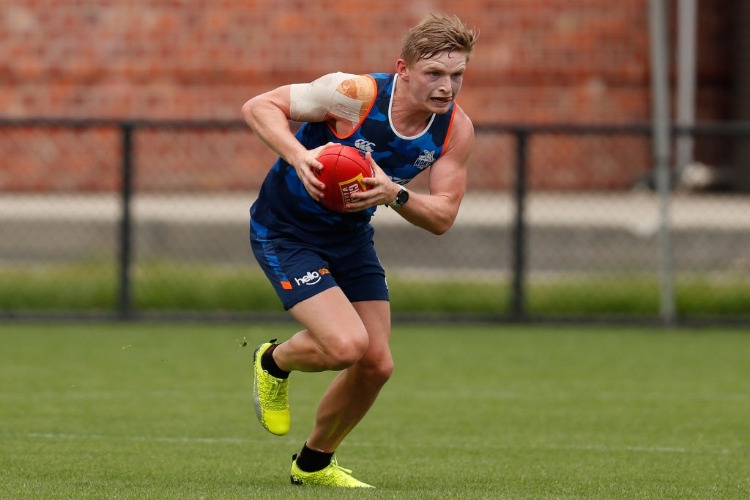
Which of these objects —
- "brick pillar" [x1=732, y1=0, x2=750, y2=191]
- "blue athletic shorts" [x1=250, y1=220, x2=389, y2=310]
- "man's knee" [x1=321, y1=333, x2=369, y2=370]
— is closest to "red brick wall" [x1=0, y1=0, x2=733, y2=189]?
"brick pillar" [x1=732, y1=0, x2=750, y2=191]

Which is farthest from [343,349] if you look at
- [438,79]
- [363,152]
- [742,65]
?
[742,65]

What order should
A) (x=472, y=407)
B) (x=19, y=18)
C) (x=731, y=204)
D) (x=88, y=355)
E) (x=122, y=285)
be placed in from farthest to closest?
(x=19, y=18), (x=731, y=204), (x=122, y=285), (x=88, y=355), (x=472, y=407)

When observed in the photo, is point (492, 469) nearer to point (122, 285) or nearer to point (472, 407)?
point (472, 407)

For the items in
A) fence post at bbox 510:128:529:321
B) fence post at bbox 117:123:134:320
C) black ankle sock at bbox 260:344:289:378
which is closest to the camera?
black ankle sock at bbox 260:344:289:378

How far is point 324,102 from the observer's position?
21.9 ft

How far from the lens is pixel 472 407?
31.7 feet

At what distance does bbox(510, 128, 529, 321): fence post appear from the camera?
47.7 feet

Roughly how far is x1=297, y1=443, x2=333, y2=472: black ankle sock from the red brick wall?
10.2 metres

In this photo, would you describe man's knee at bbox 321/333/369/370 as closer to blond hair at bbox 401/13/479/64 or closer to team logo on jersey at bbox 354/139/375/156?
team logo on jersey at bbox 354/139/375/156

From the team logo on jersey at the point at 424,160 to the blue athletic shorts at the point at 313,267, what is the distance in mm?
472

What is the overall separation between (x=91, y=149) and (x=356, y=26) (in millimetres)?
3128

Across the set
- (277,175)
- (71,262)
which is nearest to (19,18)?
(71,262)

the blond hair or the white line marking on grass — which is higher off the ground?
the blond hair

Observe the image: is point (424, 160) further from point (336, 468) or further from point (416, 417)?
point (416, 417)
